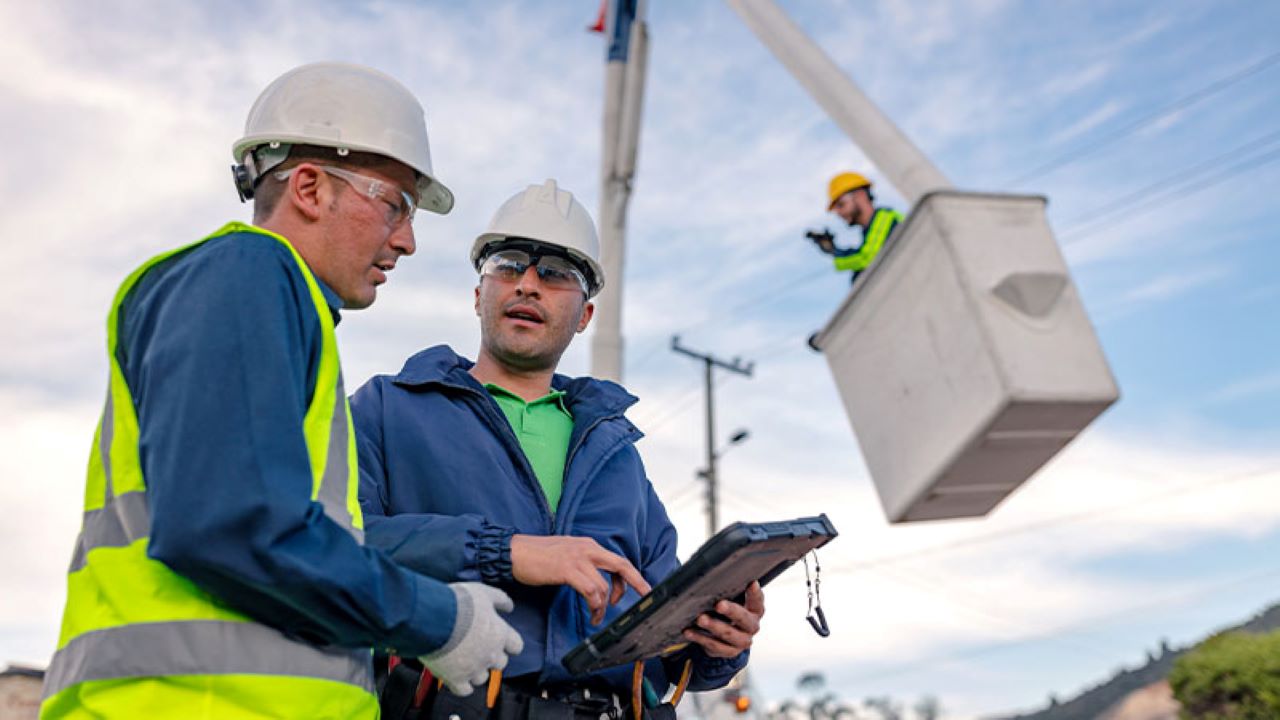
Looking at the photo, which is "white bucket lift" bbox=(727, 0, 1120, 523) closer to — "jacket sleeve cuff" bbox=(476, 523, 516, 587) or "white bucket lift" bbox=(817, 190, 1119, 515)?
"white bucket lift" bbox=(817, 190, 1119, 515)

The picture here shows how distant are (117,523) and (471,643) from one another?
535 millimetres

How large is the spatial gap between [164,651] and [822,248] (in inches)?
236

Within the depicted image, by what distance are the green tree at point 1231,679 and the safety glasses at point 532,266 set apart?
8.47 m

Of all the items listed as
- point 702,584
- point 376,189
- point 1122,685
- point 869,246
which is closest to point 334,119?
point 376,189

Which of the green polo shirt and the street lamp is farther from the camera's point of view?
the street lamp

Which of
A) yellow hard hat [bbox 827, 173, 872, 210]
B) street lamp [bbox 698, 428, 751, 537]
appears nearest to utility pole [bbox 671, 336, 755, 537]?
street lamp [bbox 698, 428, 751, 537]

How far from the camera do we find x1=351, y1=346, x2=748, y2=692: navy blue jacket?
2158mm

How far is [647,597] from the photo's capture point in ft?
6.70

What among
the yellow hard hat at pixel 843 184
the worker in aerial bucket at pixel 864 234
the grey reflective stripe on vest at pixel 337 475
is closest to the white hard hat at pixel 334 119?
the grey reflective stripe on vest at pixel 337 475

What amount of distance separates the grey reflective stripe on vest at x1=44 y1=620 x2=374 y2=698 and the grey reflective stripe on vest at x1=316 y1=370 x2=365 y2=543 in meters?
0.18

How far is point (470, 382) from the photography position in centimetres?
260

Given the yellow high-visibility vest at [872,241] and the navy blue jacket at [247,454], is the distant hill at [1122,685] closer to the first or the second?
the yellow high-visibility vest at [872,241]

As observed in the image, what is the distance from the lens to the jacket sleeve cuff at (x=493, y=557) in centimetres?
214

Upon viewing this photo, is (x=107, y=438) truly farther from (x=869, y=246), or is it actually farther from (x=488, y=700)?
(x=869, y=246)
